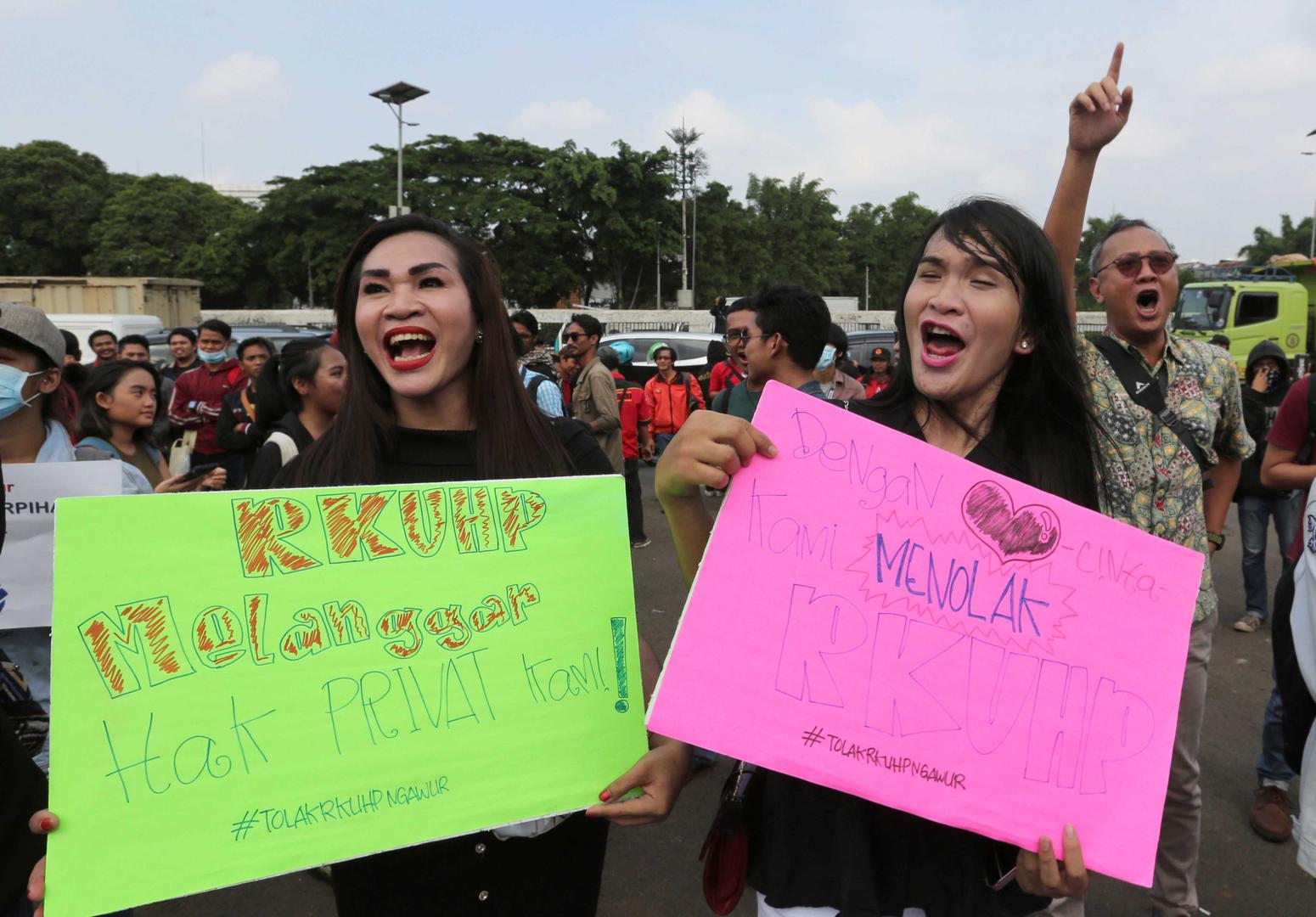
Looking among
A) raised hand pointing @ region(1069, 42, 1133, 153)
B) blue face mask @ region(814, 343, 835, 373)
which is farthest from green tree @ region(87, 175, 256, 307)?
raised hand pointing @ region(1069, 42, 1133, 153)

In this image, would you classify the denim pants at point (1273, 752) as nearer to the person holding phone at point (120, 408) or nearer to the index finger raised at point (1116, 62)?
the index finger raised at point (1116, 62)

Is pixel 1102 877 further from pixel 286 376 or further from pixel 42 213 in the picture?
pixel 42 213

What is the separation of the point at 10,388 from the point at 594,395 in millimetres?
5273

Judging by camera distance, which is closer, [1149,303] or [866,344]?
[1149,303]

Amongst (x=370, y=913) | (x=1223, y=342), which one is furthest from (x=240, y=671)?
(x=1223, y=342)

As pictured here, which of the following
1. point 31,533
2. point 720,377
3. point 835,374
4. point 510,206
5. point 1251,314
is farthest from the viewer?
point 510,206

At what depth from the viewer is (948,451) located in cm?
158

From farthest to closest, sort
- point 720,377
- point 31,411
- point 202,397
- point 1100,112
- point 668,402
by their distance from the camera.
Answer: point 668,402 → point 720,377 → point 202,397 → point 31,411 → point 1100,112

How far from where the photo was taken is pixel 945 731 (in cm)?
135

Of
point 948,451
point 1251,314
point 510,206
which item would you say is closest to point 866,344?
point 1251,314

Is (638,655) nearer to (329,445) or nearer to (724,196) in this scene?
(329,445)

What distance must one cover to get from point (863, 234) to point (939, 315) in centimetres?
5942

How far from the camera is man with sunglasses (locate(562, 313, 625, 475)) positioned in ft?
24.2

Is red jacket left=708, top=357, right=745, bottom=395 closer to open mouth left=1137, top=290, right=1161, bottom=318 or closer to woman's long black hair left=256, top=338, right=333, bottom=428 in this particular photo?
woman's long black hair left=256, top=338, right=333, bottom=428
